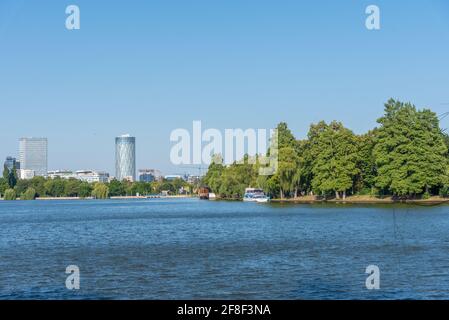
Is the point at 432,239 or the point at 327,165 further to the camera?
the point at 327,165

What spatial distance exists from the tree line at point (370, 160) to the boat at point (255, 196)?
2081 mm

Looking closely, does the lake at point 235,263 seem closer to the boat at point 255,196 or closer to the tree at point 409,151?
the tree at point 409,151

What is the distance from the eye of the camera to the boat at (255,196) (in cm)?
11256

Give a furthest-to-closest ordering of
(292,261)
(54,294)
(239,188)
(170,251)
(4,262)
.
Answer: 1. (239,188)
2. (170,251)
3. (4,262)
4. (292,261)
5. (54,294)

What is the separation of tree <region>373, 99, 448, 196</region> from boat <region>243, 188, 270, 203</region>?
31.8 m

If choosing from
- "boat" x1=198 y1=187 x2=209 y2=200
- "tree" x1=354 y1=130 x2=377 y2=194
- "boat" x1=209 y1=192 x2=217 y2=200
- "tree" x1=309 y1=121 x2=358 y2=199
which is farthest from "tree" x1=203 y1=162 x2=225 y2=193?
"tree" x1=354 y1=130 x2=377 y2=194

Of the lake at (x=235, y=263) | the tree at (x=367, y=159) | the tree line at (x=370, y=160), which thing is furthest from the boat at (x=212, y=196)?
the lake at (x=235, y=263)

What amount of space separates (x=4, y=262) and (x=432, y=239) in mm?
23405

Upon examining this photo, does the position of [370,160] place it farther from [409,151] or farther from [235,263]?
[235,263]

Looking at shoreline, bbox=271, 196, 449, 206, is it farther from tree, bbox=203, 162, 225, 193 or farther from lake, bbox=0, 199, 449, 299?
lake, bbox=0, 199, 449, 299

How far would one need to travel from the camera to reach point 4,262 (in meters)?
31.1

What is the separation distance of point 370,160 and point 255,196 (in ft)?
94.7

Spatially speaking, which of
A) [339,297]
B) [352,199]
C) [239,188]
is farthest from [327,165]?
[339,297]

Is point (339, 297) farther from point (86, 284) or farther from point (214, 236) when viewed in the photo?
→ point (214, 236)
